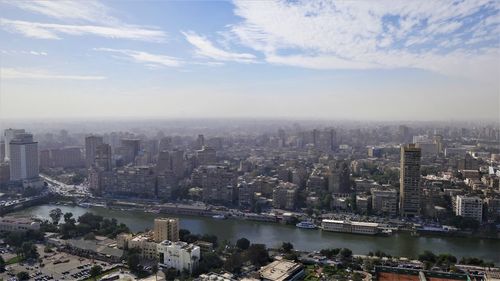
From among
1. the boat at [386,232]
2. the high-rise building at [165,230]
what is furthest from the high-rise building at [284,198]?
the high-rise building at [165,230]

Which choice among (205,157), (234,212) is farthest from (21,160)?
(234,212)

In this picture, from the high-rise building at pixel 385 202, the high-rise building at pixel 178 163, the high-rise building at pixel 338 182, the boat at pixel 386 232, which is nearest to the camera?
the boat at pixel 386 232

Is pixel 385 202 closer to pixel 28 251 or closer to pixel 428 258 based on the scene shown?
pixel 428 258

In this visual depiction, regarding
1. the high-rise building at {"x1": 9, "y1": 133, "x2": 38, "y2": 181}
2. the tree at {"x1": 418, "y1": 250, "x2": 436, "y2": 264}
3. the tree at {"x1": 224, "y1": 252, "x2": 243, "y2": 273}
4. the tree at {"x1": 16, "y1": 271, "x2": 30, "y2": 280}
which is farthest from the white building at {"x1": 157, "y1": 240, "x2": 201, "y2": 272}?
the high-rise building at {"x1": 9, "y1": 133, "x2": 38, "y2": 181}

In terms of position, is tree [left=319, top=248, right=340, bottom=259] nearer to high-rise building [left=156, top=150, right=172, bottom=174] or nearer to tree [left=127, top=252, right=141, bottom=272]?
tree [left=127, top=252, right=141, bottom=272]

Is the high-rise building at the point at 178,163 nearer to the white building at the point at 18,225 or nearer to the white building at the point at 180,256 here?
the white building at the point at 18,225
